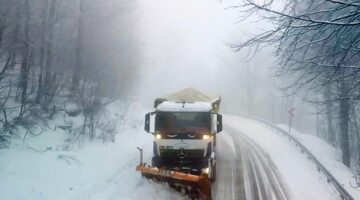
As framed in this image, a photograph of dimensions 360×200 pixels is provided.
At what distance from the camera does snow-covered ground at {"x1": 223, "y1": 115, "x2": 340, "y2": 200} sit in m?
14.2

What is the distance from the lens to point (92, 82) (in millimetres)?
28641

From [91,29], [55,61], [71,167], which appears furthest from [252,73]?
[71,167]

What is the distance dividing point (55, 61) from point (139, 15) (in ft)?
42.8

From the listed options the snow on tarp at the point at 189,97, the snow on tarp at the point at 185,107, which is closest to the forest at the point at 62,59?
the snow on tarp at the point at 189,97

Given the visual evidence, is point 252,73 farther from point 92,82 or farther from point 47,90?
point 47,90

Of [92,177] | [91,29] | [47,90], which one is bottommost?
[92,177]

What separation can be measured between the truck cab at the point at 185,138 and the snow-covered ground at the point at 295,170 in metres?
3.42

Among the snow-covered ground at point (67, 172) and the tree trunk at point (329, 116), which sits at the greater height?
the tree trunk at point (329, 116)

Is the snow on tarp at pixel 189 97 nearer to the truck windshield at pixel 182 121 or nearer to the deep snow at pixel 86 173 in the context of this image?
the deep snow at pixel 86 173

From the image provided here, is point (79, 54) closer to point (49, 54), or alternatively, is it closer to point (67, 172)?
point (49, 54)

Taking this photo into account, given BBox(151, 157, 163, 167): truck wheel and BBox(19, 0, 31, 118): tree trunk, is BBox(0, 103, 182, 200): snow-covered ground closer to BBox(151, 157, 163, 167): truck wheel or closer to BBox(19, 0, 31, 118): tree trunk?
BBox(151, 157, 163, 167): truck wheel

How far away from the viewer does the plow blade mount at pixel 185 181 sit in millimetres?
11617

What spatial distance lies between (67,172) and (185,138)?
443 centimetres

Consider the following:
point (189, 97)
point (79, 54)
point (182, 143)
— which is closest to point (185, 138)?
point (182, 143)
